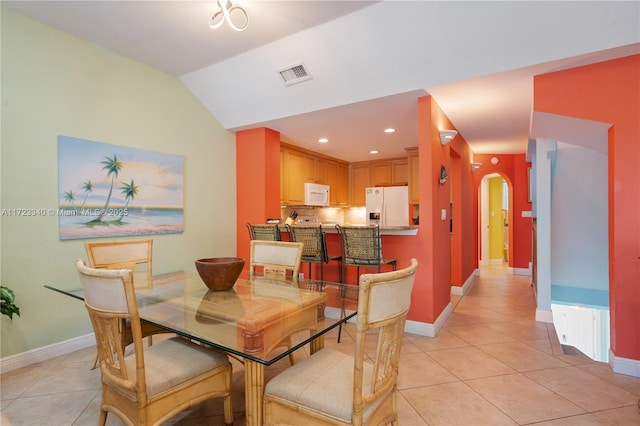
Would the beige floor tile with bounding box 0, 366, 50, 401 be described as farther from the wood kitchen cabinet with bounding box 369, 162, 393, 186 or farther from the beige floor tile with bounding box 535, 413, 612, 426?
the wood kitchen cabinet with bounding box 369, 162, 393, 186

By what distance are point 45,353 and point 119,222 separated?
1189mm

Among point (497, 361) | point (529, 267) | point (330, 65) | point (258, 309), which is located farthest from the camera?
point (529, 267)

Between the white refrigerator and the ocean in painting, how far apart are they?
11.1 feet

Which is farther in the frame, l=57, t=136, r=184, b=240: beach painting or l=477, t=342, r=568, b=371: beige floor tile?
l=57, t=136, r=184, b=240: beach painting

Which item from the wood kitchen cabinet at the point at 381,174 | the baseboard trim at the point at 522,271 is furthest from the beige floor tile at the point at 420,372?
the baseboard trim at the point at 522,271

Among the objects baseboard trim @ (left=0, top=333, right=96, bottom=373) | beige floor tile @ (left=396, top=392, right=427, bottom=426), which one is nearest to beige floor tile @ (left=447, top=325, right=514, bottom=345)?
beige floor tile @ (left=396, top=392, right=427, bottom=426)

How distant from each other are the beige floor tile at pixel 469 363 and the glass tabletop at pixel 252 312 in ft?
3.48

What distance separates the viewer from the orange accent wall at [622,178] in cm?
225

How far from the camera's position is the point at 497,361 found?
2.53 meters

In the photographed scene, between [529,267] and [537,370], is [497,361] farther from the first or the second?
[529,267]

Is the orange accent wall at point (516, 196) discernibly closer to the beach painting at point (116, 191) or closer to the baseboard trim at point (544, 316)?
the baseboard trim at point (544, 316)

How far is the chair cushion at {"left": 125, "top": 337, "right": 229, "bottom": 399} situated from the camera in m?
1.36

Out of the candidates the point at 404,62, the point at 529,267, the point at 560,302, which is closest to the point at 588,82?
the point at 404,62

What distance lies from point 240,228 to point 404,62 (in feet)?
9.06
